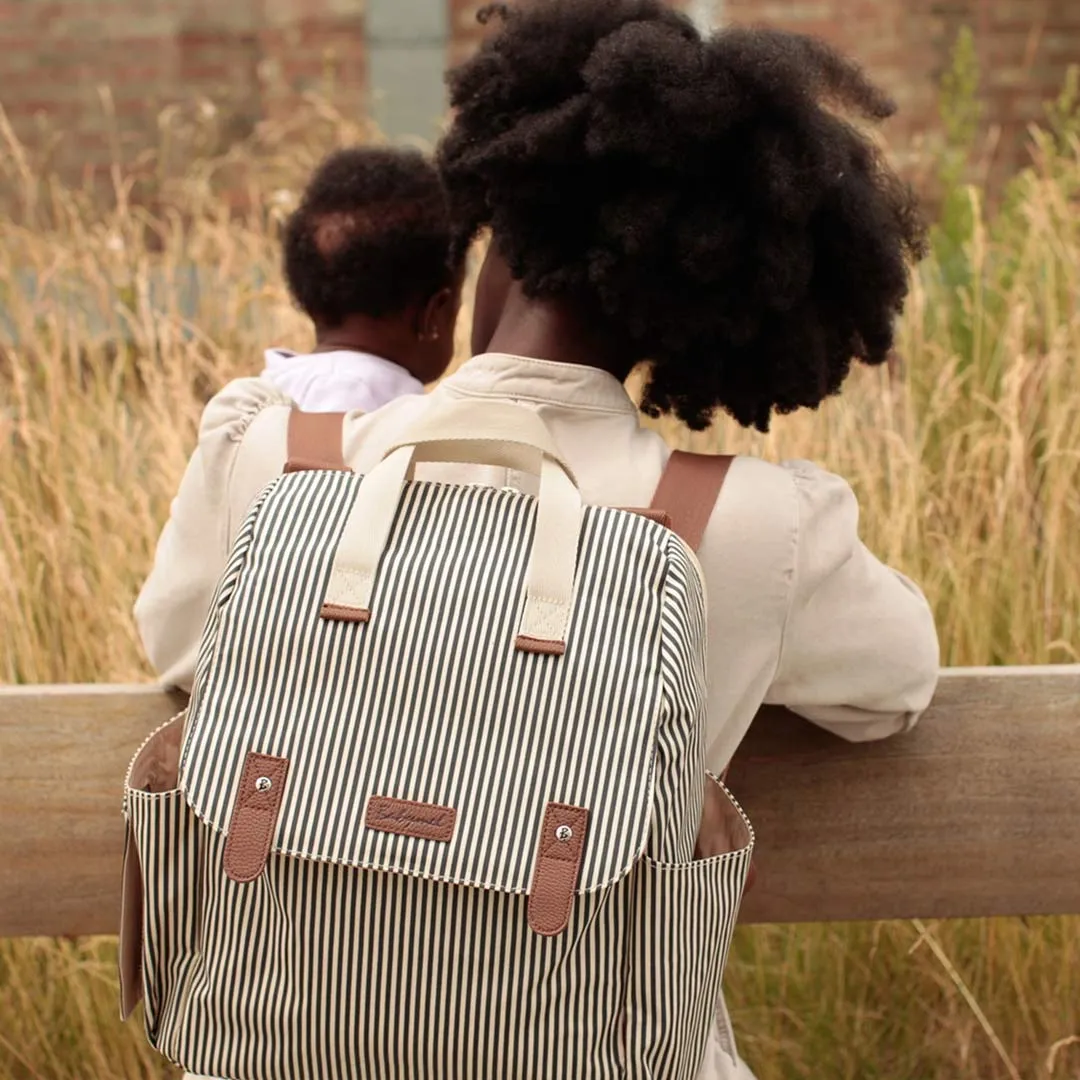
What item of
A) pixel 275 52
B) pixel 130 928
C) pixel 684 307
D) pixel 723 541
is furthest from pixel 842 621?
pixel 275 52

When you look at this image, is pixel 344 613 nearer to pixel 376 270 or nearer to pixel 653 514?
pixel 653 514

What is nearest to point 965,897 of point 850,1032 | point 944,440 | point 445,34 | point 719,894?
point 850,1032

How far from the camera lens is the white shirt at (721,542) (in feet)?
4.42

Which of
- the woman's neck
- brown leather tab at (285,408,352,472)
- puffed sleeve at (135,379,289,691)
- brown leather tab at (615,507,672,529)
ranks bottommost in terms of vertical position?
puffed sleeve at (135,379,289,691)

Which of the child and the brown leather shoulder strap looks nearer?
the brown leather shoulder strap

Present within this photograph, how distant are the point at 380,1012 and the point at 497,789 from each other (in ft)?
0.70

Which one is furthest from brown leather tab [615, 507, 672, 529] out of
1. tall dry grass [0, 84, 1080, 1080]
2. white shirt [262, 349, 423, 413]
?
white shirt [262, 349, 423, 413]

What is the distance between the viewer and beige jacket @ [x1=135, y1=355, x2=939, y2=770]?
1.35 m

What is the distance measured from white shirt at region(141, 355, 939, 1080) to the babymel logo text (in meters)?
0.30

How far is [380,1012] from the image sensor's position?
1245 millimetres

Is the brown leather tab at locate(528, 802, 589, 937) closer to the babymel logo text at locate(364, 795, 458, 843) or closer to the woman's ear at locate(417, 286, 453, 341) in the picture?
the babymel logo text at locate(364, 795, 458, 843)

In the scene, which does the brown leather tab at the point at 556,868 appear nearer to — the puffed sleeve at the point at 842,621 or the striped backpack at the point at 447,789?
the striped backpack at the point at 447,789

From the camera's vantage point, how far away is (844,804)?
5.75ft

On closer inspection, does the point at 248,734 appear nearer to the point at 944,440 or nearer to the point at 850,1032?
the point at 850,1032
